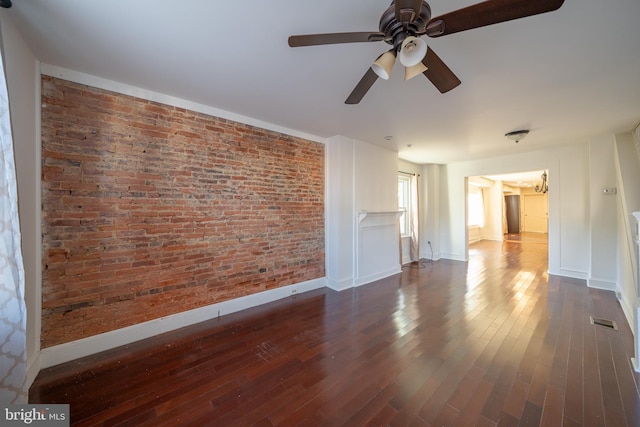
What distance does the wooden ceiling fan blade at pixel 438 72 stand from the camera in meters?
1.43

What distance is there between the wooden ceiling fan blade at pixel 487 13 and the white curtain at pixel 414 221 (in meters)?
5.00

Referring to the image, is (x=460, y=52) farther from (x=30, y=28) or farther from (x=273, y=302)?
(x=273, y=302)

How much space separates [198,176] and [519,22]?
10.2ft

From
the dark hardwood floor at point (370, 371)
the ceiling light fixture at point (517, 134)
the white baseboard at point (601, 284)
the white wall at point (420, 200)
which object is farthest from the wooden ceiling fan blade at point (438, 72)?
the white baseboard at point (601, 284)

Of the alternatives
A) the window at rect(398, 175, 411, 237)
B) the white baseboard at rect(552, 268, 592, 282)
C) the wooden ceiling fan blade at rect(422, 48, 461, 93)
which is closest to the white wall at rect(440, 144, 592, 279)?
the white baseboard at rect(552, 268, 592, 282)

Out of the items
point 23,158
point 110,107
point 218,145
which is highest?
point 110,107

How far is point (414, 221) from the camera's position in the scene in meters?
5.86

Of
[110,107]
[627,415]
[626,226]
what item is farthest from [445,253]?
[110,107]

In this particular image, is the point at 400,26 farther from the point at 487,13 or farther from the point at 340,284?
the point at 340,284

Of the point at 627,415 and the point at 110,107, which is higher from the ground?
the point at 110,107

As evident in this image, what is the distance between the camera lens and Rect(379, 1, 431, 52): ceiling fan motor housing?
121 centimetres

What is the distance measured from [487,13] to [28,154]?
10.3ft

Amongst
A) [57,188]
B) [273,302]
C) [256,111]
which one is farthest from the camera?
[273,302]

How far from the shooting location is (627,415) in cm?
151
